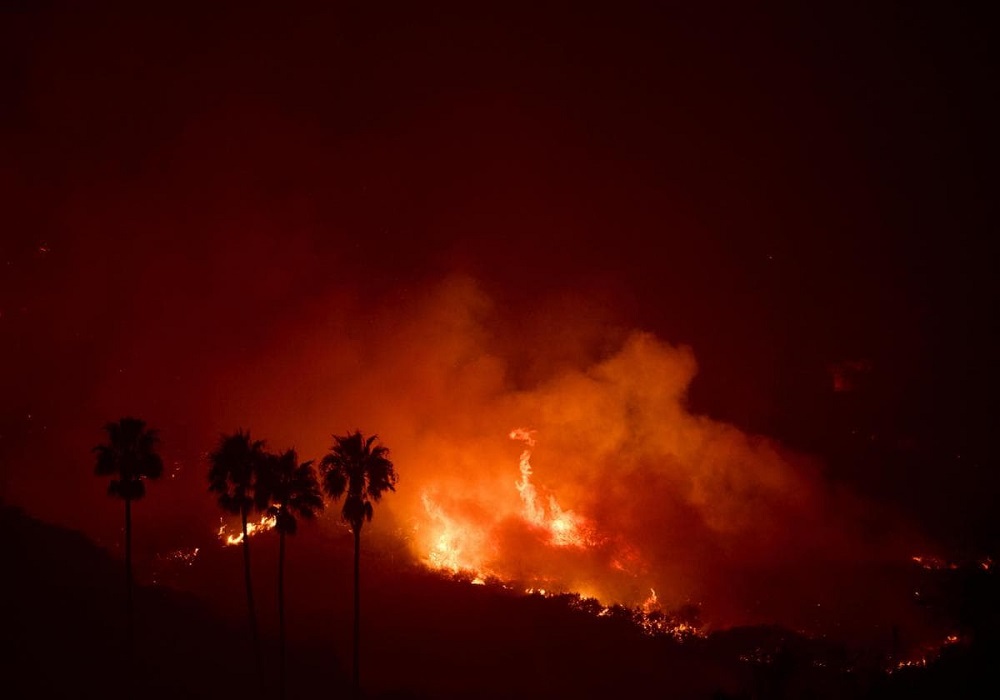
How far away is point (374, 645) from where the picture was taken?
1996 inches

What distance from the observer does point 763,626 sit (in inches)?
2163

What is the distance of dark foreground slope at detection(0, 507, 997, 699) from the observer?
41125mm

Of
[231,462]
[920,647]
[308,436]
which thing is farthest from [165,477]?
[920,647]

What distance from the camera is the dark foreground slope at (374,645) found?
4112 centimetres

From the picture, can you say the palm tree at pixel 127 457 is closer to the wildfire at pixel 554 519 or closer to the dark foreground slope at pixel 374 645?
the dark foreground slope at pixel 374 645

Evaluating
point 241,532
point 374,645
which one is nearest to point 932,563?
point 374,645

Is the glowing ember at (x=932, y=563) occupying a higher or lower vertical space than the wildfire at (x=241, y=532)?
lower

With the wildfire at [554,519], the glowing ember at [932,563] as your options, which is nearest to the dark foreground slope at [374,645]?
the wildfire at [554,519]

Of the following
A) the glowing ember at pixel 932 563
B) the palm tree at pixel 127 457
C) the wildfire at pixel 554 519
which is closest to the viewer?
the palm tree at pixel 127 457

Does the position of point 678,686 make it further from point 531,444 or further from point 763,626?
point 531,444

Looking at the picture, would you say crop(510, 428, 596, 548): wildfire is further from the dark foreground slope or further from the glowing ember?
the glowing ember

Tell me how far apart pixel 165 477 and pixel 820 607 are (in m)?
58.0

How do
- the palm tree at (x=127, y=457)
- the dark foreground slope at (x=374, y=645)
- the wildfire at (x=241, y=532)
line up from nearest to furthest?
the palm tree at (x=127, y=457), the dark foreground slope at (x=374, y=645), the wildfire at (x=241, y=532)

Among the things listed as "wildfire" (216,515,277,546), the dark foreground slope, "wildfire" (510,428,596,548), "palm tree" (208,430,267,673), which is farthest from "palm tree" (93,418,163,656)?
"wildfire" (510,428,596,548)
